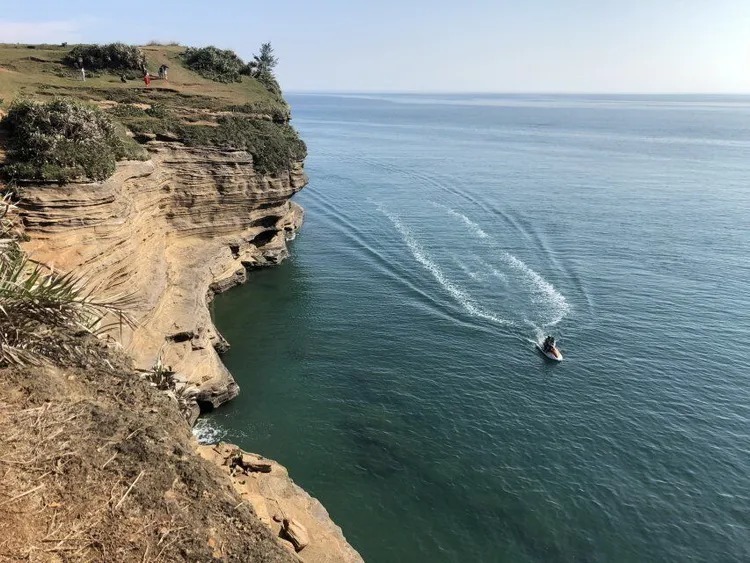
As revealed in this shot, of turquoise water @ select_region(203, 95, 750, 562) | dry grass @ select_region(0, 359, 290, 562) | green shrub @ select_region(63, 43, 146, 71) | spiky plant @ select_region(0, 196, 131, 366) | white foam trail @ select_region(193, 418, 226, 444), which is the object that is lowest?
white foam trail @ select_region(193, 418, 226, 444)

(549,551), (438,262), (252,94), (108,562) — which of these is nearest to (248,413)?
(549,551)

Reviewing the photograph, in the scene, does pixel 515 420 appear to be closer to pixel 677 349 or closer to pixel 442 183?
pixel 677 349

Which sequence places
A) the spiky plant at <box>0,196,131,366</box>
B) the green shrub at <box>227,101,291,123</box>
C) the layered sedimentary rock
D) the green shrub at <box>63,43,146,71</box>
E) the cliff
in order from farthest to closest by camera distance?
the green shrub at <box>63,43,146,71</box>, the green shrub at <box>227,101,291,123</box>, the layered sedimentary rock, the spiky plant at <box>0,196,131,366</box>, the cliff

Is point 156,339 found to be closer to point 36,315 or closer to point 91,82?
point 36,315

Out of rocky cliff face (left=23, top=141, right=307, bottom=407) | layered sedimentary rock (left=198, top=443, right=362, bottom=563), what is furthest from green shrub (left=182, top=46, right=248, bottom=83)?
layered sedimentary rock (left=198, top=443, right=362, bottom=563)

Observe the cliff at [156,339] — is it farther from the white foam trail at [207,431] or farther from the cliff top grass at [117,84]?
the white foam trail at [207,431]

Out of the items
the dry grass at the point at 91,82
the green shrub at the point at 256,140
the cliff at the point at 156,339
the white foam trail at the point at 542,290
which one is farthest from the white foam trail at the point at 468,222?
the dry grass at the point at 91,82

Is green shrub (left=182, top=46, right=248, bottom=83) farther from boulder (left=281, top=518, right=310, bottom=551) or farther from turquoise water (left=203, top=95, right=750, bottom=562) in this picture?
boulder (left=281, top=518, right=310, bottom=551)

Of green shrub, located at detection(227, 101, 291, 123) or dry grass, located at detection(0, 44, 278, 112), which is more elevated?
dry grass, located at detection(0, 44, 278, 112)
